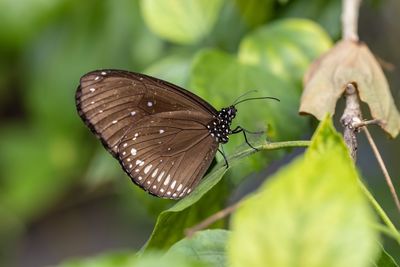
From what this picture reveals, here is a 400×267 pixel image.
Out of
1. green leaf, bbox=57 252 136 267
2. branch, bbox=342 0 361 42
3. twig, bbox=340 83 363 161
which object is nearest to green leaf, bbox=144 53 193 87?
branch, bbox=342 0 361 42

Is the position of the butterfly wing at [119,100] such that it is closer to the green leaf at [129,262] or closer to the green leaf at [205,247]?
the green leaf at [205,247]

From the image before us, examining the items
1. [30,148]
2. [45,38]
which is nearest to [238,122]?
[45,38]

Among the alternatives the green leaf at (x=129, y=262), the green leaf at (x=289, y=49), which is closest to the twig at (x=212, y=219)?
the green leaf at (x=129, y=262)

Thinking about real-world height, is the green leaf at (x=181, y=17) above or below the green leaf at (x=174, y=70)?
above

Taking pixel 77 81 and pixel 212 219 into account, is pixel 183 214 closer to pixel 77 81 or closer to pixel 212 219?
pixel 212 219

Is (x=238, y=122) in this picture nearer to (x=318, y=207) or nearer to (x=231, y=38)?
(x=231, y=38)

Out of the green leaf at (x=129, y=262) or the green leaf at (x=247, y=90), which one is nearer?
the green leaf at (x=129, y=262)

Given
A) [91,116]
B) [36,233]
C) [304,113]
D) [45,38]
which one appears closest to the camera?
[304,113]

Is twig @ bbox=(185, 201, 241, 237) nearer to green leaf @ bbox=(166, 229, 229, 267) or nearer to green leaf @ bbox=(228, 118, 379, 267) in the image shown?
green leaf @ bbox=(166, 229, 229, 267)

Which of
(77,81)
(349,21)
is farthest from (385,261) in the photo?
(77,81)
